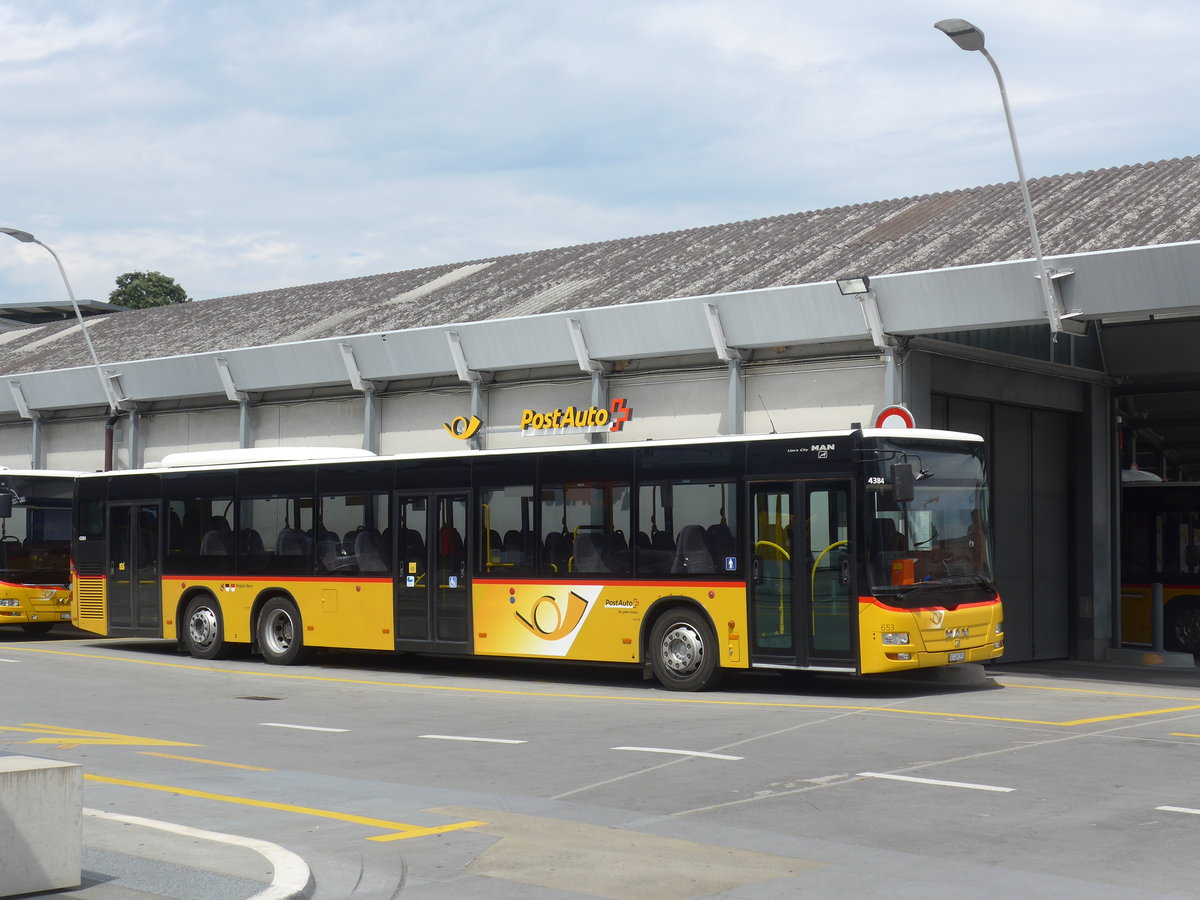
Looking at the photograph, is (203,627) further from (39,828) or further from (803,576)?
(39,828)

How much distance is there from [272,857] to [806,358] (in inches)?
647

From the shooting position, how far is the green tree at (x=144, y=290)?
9238 centimetres

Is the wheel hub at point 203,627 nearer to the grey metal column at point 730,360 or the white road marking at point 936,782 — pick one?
the grey metal column at point 730,360

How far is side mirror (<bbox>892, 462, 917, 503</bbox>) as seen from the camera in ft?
53.9

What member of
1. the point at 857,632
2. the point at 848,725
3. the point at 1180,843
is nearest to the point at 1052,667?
the point at 857,632

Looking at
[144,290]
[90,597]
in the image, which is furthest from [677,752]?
[144,290]

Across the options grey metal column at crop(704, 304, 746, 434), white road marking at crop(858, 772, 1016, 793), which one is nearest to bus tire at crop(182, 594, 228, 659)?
grey metal column at crop(704, 304, 746, 434)

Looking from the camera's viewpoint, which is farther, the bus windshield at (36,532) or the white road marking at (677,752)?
the bus windshield at (36,532)

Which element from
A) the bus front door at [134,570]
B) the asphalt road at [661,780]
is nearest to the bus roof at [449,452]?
the bus front door at [134,570]

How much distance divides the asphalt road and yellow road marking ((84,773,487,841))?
0.03 m

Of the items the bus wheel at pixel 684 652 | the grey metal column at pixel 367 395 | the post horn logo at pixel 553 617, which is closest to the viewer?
the bus wheel at pixel 684 652

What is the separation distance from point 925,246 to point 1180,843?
17.5m

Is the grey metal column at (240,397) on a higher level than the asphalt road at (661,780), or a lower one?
higher

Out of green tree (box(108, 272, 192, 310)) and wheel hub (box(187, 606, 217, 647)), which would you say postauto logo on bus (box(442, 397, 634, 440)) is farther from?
green tree (box(108, 272, 192, 310))
